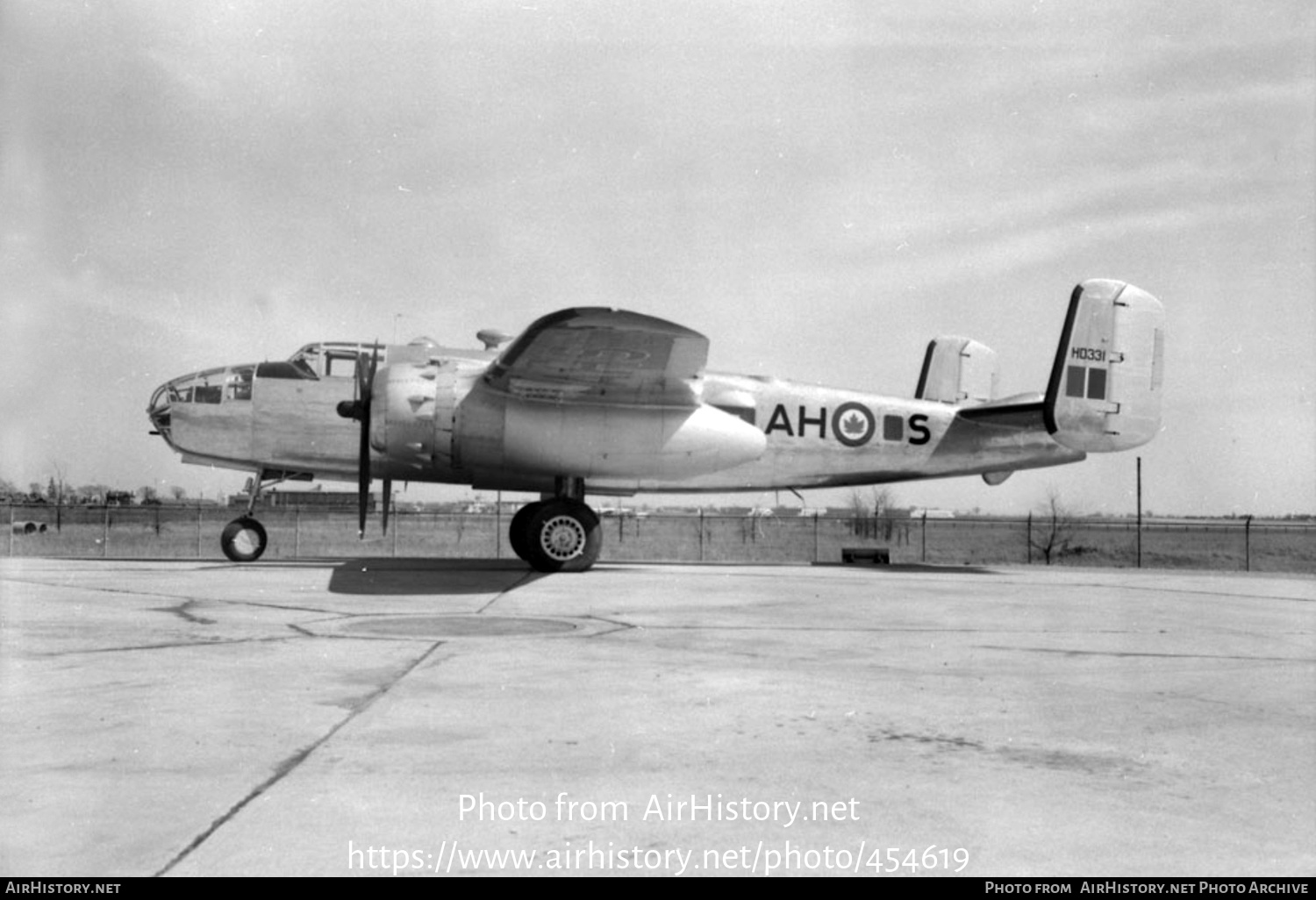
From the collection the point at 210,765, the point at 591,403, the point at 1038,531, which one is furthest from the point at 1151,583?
the point at 1038,531

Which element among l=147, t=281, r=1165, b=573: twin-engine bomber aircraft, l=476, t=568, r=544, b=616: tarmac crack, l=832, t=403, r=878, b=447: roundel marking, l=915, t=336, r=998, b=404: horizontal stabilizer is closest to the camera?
l=476, t=568, r=544, b=616: tarmac crack

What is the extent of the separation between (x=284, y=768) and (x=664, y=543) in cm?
4040

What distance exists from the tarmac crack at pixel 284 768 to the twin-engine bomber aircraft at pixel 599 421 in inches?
315

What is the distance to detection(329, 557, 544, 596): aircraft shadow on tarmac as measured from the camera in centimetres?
1300

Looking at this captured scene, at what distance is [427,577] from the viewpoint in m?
15.2

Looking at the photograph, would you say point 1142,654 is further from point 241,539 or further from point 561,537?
point 241,539

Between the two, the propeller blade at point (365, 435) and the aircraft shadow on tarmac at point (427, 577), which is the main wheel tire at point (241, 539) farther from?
the propeller blade at point (365, 435)

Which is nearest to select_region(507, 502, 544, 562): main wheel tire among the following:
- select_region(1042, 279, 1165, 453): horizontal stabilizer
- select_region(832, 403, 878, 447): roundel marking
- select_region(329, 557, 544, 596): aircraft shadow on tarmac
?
select_region(329, 557, 544, 596): aircraft shadow on tarmac

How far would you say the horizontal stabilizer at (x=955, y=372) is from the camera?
75.0 ft

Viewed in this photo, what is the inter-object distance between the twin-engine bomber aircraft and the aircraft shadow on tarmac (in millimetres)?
914

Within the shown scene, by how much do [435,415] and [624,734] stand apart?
442 inches

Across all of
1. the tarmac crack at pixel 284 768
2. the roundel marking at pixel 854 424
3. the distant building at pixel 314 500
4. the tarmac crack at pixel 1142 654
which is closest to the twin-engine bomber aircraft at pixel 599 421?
the roundel marking at pixel 854 424

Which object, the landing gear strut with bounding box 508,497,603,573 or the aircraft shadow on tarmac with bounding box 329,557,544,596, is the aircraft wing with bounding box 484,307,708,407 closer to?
the landing gear strut with bounding box 508,497,603,573
